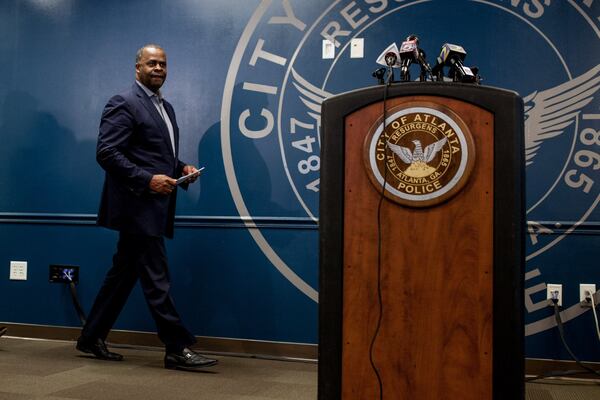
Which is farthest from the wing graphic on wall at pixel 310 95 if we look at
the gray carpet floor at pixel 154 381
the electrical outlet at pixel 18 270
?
the electrical outlet at pixel 18 270

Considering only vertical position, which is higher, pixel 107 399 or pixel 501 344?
pixel 501 344

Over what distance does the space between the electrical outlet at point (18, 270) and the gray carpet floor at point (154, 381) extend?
0.56 m

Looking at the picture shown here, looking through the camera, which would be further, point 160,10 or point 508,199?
point 160,10

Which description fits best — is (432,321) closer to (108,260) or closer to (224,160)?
(224,160)

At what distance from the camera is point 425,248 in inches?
62.6

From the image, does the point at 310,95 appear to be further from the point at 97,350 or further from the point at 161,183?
the point at 97,350

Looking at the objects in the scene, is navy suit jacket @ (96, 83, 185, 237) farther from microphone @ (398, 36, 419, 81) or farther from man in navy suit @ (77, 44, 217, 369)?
microphone @ (398, 36, 419, 81)

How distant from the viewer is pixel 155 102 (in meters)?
3.10

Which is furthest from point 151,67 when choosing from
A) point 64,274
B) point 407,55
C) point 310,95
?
point 407,55

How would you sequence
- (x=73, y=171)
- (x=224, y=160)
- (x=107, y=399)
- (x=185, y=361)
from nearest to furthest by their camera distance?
1. (x=107, y=399)
2. (x=185, y=361)
3. (x=224, y=160)
4. (x=73, y=171)

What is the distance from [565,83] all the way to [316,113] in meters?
1.16

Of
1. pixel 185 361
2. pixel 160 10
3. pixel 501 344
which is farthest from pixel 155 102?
pixel 501 344

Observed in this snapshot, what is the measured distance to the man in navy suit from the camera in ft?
9.41

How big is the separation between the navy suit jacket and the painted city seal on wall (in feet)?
4.89
